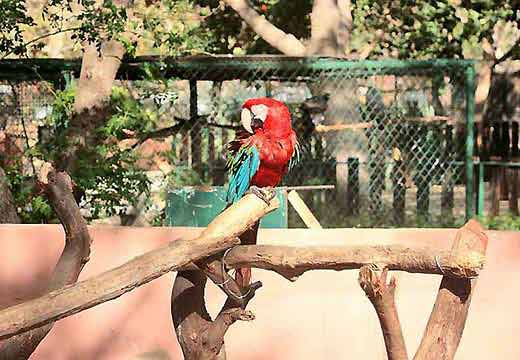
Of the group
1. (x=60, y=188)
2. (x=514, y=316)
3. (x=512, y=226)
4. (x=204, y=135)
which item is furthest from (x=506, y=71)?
(x=60, y=188)

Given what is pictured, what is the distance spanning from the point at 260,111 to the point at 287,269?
1.73m

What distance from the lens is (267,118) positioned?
3.86 metres

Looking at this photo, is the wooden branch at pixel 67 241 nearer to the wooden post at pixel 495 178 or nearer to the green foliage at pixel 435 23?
the wooden post at pixel 495 178

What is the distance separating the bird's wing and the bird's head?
11 cm

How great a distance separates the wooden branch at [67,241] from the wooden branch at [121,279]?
0.45m

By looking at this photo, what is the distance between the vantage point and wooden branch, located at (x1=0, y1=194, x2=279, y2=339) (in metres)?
1.90

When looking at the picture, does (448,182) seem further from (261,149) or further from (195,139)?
(261,149)

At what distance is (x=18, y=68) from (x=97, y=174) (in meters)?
0.99

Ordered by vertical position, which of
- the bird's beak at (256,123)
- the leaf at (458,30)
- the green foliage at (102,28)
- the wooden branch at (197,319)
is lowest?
the wooden branch at (197,319)

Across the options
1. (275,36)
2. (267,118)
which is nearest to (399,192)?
(275,36)

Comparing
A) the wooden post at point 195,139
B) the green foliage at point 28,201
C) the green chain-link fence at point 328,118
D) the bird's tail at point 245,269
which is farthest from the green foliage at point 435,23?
the bird's tail at point 245,269

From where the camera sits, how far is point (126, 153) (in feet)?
22.1

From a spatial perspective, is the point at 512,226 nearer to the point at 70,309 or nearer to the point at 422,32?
the point at 422,32

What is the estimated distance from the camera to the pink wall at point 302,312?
3.84 meters
